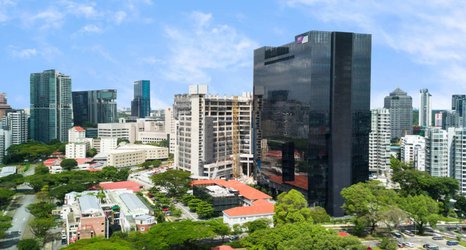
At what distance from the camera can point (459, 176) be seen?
115 ft

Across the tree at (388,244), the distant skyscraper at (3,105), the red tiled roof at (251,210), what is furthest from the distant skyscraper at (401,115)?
the distant skyscraper at (3,105)

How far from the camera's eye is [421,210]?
2469cm

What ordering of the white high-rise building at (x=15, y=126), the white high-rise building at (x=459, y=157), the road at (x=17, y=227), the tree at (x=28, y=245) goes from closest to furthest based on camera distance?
the tree at (x=28, y=245) → the road at (x=17, y=227) → the white high-rise building at (x=459, y=157) → the white high-rise building at (x=15, y=126)

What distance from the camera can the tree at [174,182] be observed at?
36281 millimetres

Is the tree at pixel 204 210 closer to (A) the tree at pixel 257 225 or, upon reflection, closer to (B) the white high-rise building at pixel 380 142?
(A) the tree at pixel 257 225

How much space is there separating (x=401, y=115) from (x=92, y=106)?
64.6 meters

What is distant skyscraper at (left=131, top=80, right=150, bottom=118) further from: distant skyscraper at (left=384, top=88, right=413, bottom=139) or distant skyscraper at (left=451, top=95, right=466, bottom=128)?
distant skyscraper at (left=451, top=95, right=466, bottom=128)

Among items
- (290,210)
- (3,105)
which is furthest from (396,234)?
(3,105)

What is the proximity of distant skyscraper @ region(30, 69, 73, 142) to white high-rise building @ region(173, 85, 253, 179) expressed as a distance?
127 ft

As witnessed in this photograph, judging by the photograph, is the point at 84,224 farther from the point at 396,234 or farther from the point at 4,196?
the point at 396,234

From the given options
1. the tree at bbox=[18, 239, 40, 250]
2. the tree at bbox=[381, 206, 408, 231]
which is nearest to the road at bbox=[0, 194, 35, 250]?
the tree at bbox=[18, 239, 40, 250]

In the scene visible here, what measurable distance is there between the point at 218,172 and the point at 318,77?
60.4 ft

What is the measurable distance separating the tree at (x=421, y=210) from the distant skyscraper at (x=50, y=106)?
216 feet

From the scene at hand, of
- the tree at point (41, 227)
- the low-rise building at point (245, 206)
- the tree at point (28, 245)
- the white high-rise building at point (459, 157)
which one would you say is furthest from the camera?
the white high-rise building at point (459, 157)
